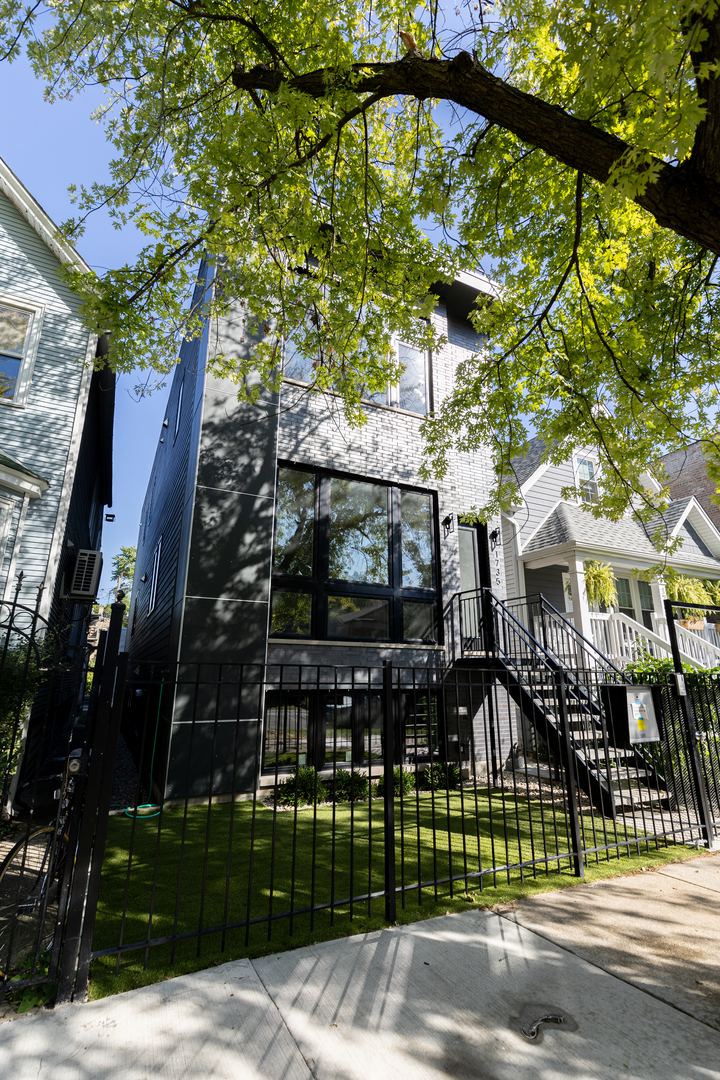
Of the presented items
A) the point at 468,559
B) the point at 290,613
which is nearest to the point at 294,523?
the point at 290,613

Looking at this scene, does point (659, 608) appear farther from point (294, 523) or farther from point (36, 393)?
point (36, 393)

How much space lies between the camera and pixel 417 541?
1059 centimetres

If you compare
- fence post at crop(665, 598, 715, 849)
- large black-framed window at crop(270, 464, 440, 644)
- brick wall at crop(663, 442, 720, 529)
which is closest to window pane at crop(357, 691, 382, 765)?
large black-framed window at crop(270, 464, 440, 644)

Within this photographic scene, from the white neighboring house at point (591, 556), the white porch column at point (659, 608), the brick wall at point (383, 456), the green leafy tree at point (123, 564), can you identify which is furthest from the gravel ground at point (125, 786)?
the green leafy tree at point (123, 564)

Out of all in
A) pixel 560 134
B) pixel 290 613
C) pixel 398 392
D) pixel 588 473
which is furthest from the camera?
pixel 588 473

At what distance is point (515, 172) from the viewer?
6406mm

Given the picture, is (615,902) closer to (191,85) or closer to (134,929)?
(134,929)

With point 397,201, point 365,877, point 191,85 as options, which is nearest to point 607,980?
point 365,877

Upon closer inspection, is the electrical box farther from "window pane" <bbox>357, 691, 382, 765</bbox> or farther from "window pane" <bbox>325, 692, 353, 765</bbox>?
"window pane" <bbox>325, 692, 353, 765</bbox>

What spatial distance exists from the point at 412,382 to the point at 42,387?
7.05 m

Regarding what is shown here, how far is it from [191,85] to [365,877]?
8682 mm

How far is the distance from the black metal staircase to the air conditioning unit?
22.7 ft

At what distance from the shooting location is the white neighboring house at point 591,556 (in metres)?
12.0

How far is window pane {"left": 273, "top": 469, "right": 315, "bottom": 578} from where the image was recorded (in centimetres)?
913
